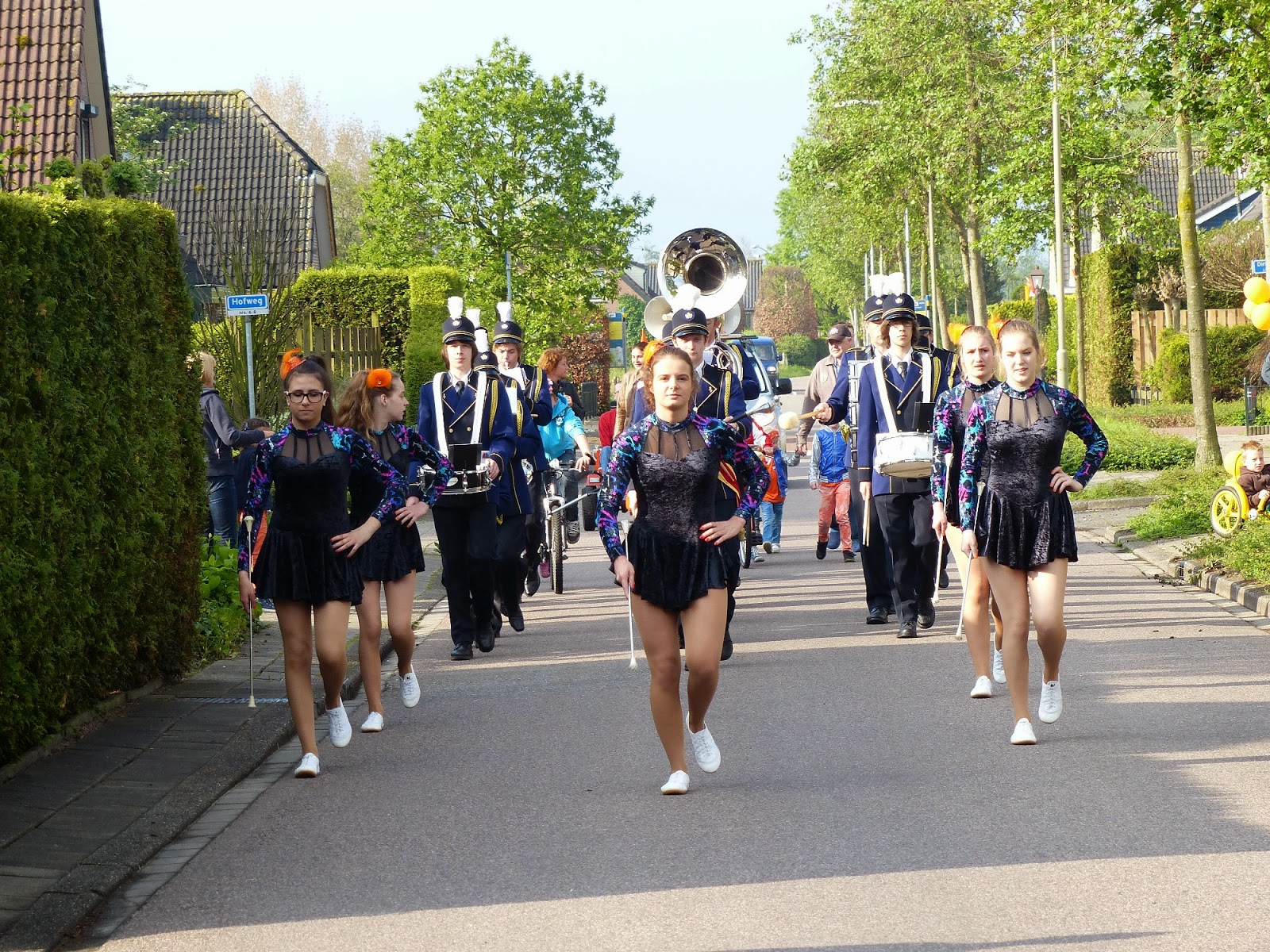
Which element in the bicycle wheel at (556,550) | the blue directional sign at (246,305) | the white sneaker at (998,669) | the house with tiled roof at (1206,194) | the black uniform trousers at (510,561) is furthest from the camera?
the house with tiled roof at (1206,194)

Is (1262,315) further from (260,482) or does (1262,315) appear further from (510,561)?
(260,482)

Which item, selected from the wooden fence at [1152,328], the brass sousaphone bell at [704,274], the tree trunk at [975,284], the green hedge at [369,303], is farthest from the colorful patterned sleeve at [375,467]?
the tree trunk at [975,284]

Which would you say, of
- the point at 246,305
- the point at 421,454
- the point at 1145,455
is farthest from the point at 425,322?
the point at 421,454

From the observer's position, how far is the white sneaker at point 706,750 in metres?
6.96

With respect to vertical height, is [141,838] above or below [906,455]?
below

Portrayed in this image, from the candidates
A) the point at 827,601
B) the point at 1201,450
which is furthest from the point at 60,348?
the point at 1201,450

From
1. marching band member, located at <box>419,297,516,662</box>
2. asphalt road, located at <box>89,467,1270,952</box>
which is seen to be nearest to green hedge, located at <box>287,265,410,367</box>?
marching band member, located at <box>419,297,516,662</box>

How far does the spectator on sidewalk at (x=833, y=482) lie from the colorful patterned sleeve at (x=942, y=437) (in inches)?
266

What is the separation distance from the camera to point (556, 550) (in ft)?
46.0

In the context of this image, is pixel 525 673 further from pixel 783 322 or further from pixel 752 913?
pixel 783 322

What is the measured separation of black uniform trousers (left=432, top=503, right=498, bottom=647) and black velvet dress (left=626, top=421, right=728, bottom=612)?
3805 millimetres

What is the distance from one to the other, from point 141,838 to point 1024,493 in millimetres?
3949

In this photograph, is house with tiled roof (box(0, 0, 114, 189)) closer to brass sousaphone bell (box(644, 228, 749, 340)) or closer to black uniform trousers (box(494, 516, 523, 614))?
brass sousaphone bell (box(644, 228, 749, 340))

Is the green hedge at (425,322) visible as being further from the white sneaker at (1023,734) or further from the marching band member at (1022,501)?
the white sneaker at (1023,734)
